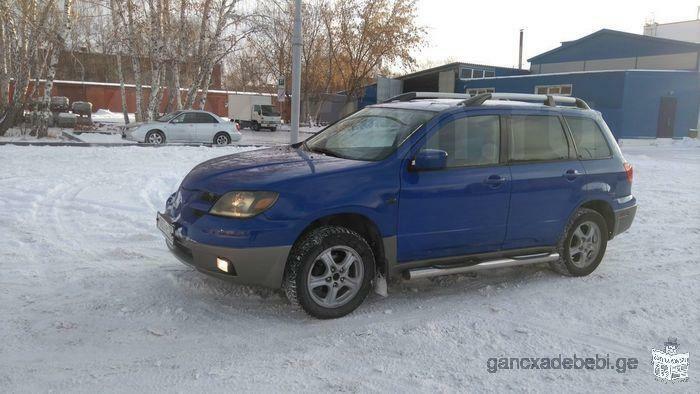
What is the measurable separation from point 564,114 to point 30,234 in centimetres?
579

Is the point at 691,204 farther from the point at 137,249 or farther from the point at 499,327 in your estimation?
the point at 137,249

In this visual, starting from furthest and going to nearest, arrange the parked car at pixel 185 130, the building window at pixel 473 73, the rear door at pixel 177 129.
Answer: the building window at pixel 473 73, the rear door at pixel 177 129, the parked car at pixel 185 130

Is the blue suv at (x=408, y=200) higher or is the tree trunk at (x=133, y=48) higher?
the tree trunk at (x=133, y=48)

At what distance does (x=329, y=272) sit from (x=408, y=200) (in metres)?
0.85

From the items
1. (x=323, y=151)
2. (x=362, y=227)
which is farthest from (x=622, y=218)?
(x=323, y=151)

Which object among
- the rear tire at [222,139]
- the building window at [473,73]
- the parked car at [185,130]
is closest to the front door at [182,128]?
the parked car at [185,130]

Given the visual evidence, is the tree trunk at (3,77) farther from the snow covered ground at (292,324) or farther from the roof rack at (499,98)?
the roof rack at (499,98)

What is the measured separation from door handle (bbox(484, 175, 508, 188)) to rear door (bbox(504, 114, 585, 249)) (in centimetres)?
14

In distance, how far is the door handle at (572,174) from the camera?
5.32 meters

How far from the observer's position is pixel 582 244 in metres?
5.59

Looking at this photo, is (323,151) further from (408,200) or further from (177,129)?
(177,129)

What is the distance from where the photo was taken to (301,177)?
13.7ft

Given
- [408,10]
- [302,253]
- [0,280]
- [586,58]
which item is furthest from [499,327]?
[408,10]

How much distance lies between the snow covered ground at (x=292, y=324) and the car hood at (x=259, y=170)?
0.99 m
